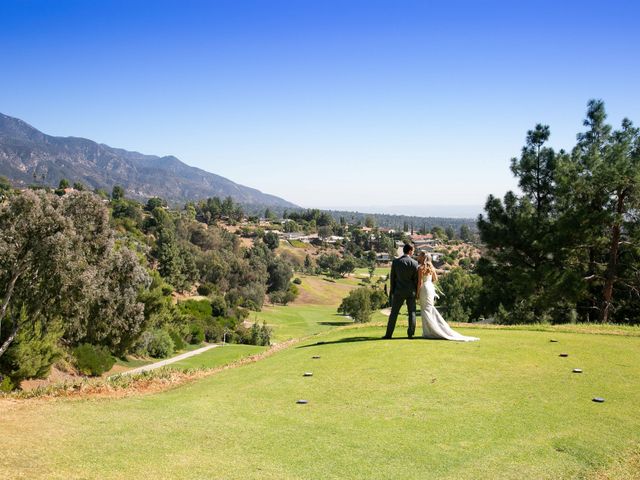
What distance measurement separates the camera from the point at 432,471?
6227 millimetres

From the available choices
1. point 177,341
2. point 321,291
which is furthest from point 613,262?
point 321,291

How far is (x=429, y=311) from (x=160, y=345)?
1666 inches

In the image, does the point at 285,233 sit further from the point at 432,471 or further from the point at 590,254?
the point at 432,471

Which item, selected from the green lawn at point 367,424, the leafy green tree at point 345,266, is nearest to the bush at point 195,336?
the green lawn at point 367,424

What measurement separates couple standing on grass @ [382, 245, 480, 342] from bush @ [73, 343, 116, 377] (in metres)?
29.1

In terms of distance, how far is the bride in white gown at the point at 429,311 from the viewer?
47.4 ft

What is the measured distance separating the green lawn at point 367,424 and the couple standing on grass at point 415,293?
2.01 m

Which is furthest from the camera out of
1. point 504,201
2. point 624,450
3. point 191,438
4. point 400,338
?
point 504,201

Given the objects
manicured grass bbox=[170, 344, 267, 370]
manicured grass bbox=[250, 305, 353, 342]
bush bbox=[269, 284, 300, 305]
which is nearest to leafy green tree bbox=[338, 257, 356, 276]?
bush bbox=[269, 284, 300, 305]

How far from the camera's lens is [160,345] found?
2012 inches

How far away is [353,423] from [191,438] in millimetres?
2513

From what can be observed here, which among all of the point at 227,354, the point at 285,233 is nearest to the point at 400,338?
the point at 227,354

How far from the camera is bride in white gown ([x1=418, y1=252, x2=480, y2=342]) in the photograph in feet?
47.4

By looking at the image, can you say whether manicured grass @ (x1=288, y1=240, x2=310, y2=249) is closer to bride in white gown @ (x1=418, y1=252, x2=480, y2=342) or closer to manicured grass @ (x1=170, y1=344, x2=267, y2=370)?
manicured grass @ (x1=170, y1=344, x2=267, y2=370)
